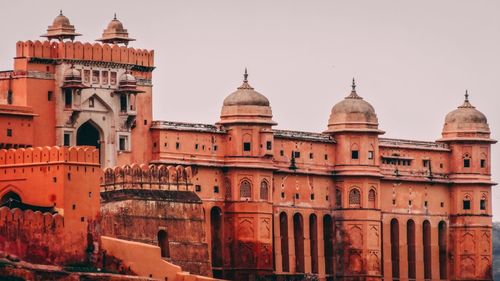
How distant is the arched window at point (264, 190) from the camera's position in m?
125

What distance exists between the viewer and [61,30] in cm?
11894

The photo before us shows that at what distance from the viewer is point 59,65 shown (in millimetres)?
118125

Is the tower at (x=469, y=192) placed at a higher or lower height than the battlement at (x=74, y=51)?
lower

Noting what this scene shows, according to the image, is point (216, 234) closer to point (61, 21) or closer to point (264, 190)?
point (264, 190)

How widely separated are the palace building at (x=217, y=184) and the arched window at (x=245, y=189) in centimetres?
13

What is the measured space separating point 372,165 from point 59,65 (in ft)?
68.7

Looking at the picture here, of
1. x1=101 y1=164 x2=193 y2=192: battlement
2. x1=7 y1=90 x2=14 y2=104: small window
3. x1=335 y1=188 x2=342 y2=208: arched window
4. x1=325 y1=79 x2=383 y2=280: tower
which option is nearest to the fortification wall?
x1=101 y1=164 x2=193 y2=192: battlement

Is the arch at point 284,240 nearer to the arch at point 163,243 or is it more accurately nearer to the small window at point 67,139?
the arch at point 163,243

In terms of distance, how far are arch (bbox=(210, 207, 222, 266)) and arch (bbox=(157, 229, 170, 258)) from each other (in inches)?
259

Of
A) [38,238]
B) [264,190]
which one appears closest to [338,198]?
[264,190]

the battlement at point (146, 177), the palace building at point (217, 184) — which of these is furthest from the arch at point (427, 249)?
the battlement at point (146, 177)

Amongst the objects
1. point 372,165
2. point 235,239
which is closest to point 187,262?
point 235,239

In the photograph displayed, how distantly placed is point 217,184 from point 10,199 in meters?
17.1

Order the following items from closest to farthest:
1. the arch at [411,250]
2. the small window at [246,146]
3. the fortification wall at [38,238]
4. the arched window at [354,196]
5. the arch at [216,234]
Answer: the fortification wall at [38,238] → the arch at [216,234] → the small window at [246,146] → the arched window at [354,196] → the arch at [411,250]
